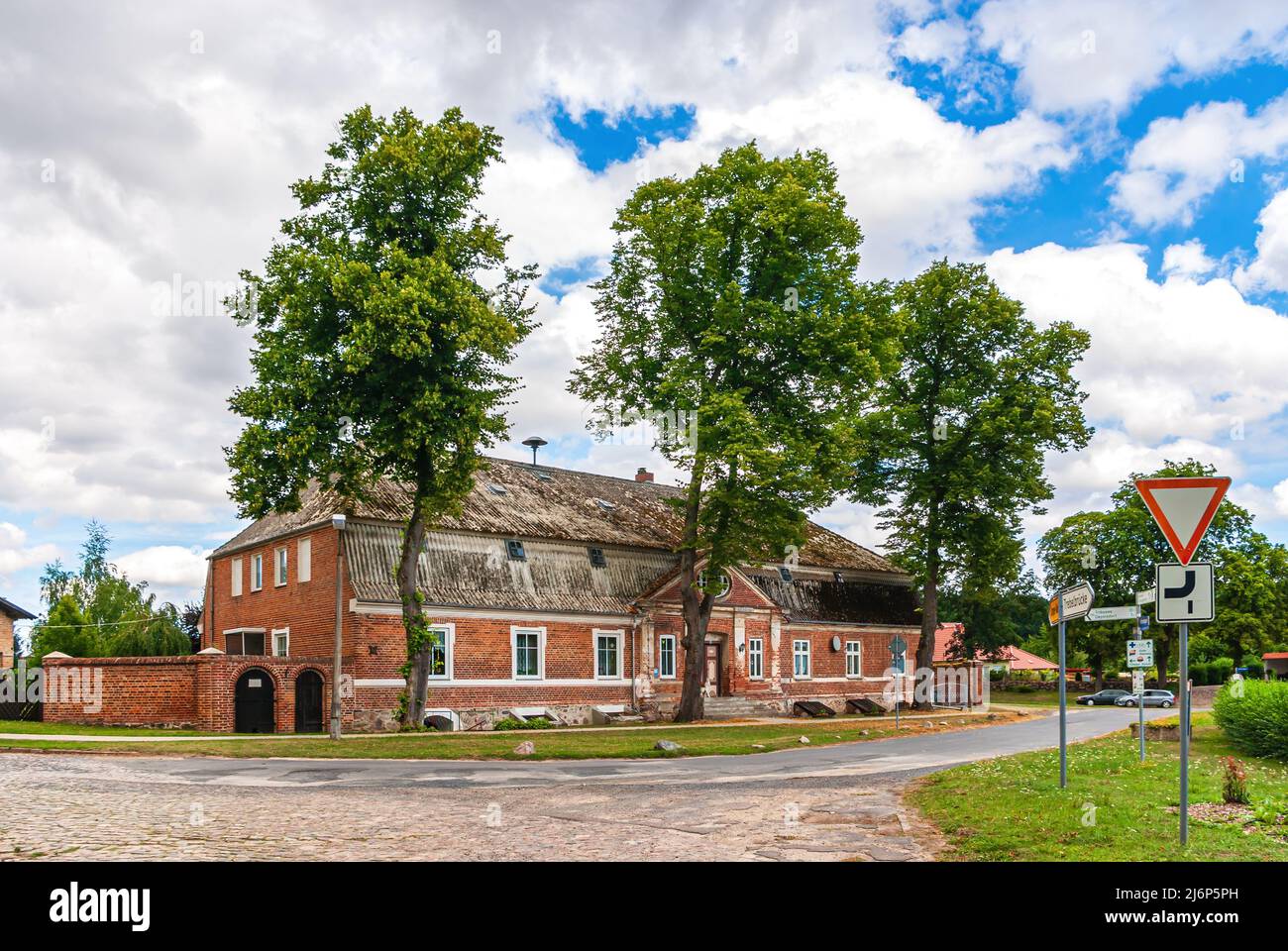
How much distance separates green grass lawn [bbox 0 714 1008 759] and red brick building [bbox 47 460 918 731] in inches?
131

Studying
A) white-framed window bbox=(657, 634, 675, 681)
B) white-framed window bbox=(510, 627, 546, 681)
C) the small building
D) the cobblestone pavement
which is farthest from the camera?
the small building

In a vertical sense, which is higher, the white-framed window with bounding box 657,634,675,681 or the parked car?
the white-framed window with bounding box 657,634,675,681

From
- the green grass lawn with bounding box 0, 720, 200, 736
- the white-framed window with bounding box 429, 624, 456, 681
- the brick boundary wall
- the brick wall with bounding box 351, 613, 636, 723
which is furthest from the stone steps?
the green grass lawn with bounding box 0, 720, 200, 736

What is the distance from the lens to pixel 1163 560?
58938 millimetres

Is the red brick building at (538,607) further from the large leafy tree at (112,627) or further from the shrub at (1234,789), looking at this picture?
the shrub at (1234,789)

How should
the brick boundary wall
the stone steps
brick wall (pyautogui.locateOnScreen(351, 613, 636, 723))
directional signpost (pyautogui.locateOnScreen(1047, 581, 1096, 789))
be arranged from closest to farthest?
directional signpost (pyautogui.locateOnScreen(1047, 581, 1096, 789)) < the brick boundary wall < brick wall (pyautogui.locateOnScreen(351, 613, 636, 723)) < the stone steps

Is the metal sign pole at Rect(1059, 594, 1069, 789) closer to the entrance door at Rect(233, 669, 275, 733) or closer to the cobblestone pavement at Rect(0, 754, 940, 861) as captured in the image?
the cobblestone pavement at Rect(0, 754, 940, 861)

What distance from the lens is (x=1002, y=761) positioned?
18.4 metres

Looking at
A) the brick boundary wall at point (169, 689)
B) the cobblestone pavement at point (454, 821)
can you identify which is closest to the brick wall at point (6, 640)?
the brick boundary wall at point (169, 689)

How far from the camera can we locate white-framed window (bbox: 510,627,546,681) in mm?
34062

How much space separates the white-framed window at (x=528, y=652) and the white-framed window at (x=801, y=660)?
12810mm

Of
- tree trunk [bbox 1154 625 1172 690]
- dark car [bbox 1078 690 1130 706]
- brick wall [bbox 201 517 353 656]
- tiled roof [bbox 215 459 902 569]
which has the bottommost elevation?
dark car [bbox 1078 690 1130 706]

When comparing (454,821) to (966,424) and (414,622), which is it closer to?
(414,622)
